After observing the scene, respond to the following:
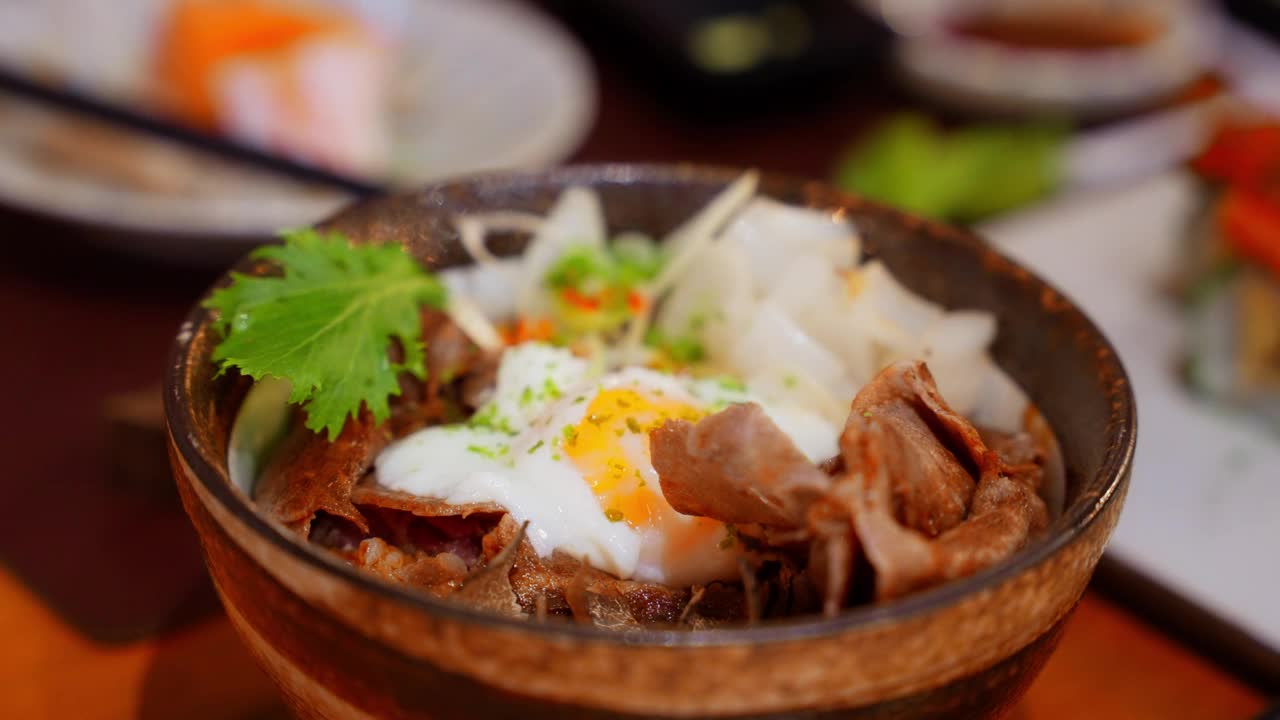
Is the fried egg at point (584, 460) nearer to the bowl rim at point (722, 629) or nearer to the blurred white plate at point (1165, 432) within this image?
the bowl rim at point (722, 629)

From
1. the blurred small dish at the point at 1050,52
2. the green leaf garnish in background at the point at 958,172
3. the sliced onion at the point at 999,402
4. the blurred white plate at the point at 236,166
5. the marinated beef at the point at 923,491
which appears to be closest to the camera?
the marinated beef at the point at 923,491

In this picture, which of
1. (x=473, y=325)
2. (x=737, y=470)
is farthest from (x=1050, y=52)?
(x=737, y=470)

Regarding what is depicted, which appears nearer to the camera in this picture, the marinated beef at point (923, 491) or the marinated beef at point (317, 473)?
the marinated beef at point (923, 491)

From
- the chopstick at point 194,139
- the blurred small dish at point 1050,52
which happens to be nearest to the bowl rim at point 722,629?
the chopstick at point 194,139

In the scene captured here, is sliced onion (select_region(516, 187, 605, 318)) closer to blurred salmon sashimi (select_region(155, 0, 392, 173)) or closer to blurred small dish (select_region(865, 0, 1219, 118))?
blurred salmon sashimi (select_region(155, 0, 392, 173))

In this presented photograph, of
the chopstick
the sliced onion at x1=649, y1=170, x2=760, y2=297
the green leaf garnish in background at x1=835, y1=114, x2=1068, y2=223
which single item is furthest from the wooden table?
the green leaf garnish in background at x1=835, y1=114, x2=1068, y2=223

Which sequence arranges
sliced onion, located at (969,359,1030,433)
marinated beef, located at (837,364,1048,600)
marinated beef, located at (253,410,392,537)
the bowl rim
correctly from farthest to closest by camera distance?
1. sliced onion, located at (969,359,1030,433)
2. marinated beef, located at (253,410,392,537)
3. marinated beef, located at (837,364,1048,600)
4. the bowl rim
